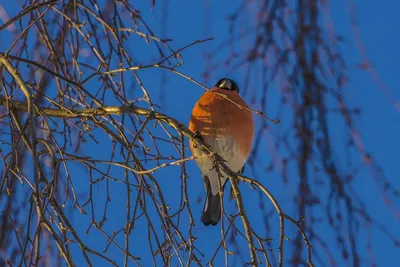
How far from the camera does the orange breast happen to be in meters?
2.20

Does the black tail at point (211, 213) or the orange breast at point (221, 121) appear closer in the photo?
the orange breast at point (221, 121)

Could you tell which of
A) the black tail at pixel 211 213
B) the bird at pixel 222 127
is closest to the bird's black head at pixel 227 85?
the bird at pixel 222 127

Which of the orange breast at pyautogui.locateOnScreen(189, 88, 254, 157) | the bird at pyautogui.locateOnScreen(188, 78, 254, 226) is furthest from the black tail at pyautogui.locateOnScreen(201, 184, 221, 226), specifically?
the orange breast at pyautogui.locateOnScreen(189, 88, 254, 157)

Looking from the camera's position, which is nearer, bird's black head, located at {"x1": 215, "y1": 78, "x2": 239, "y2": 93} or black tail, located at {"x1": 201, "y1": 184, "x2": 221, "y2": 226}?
black tail, located at {"x1": 201, "y1": 184, "x2": 221, "y2": 226}

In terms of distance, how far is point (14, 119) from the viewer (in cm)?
157

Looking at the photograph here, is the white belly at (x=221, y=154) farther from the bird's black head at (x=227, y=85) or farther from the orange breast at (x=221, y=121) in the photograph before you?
the bird's black head at (x=227, y=85)

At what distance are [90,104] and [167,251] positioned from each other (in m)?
0.60

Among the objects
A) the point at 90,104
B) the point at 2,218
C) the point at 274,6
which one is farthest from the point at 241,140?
the point at 2,218

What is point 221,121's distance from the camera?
7.23ft

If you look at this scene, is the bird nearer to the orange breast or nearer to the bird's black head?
the orange breast

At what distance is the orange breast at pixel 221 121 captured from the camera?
2201mm

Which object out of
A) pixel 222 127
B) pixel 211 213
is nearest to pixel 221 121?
pixel 222 127

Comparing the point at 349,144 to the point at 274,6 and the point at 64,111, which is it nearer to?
the point at 274,6

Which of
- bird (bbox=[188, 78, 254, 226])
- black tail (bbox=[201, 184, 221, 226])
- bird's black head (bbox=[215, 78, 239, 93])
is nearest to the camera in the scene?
bird (bbox=[188, 78, 254, 226])
